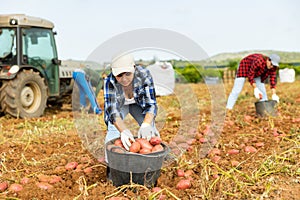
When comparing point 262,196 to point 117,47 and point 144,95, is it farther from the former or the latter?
point 117,47

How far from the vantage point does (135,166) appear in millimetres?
2600

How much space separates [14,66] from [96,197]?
13.7 feet

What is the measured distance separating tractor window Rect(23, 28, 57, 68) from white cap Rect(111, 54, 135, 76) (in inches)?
162

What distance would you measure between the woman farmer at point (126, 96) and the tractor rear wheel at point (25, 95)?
358 cm

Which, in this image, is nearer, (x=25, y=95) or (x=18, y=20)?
(x=18, y=20)

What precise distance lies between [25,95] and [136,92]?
407cm

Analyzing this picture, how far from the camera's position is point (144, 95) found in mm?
2904

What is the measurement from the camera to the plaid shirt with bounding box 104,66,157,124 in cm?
286

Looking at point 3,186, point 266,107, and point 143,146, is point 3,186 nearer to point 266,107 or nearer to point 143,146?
point 143,146

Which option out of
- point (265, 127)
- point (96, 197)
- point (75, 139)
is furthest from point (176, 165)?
point (265, 127)

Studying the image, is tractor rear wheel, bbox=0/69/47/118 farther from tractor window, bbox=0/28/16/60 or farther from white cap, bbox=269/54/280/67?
white cap, bbox=269/54/280/67

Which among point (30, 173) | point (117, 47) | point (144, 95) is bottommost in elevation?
point (30, 173)

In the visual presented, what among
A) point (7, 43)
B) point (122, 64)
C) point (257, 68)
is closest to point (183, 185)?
point (122, 64)

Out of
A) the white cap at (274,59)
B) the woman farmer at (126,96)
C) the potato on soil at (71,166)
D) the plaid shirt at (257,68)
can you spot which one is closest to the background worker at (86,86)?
the plaid shirt at (257,68)
